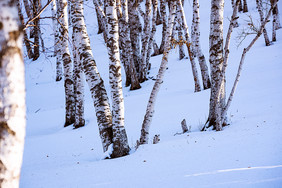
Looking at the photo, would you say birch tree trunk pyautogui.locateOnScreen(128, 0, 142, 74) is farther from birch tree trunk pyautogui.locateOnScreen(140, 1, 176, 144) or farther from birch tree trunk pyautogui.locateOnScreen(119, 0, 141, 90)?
birch tree trunk pyautogui.locateOnScreen(140, 1, 176, 144)

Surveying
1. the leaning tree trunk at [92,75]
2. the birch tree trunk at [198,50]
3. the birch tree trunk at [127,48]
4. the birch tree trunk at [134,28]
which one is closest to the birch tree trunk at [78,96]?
the birch tree trunk at [127,48]

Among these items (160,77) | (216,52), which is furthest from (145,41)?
(160,77)

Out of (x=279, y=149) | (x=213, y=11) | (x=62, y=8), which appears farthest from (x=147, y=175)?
(x=62, y=8)

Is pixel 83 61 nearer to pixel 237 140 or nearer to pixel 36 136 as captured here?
pixel 237 140

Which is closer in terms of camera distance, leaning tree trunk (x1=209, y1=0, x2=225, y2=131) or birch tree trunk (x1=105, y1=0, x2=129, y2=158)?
birch tree trunk (x1=105, y1=0, x2=129, y2=158)

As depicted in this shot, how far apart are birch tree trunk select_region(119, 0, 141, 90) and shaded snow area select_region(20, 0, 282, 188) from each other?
25.8 inches

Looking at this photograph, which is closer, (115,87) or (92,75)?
(115,87)

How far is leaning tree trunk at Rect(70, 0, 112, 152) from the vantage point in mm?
5176

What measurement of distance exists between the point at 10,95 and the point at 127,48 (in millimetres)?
11541

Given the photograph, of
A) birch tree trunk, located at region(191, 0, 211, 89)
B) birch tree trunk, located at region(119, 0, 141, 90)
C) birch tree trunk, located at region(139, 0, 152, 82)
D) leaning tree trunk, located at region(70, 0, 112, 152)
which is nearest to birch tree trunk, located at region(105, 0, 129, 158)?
leaning tree trunk, located at region(70, 0, 112, 152)

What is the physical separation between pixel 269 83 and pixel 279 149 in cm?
532

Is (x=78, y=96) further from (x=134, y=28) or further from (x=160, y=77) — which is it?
(x=134, y=28)

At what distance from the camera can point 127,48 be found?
41.7 ft

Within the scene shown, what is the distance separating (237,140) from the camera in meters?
4.62
